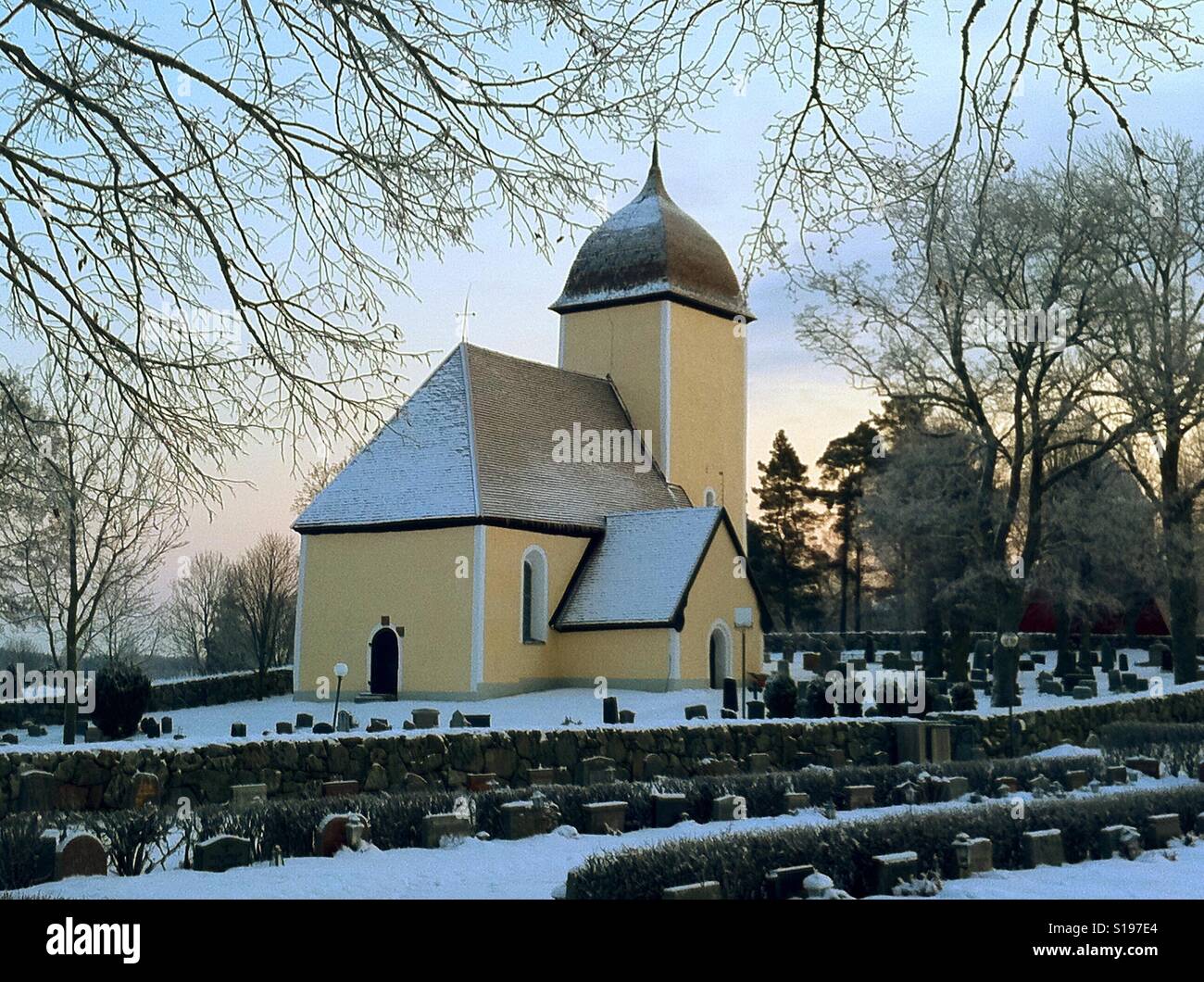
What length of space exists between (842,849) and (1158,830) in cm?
356

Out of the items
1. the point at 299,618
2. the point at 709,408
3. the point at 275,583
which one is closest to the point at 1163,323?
the point at 709,408

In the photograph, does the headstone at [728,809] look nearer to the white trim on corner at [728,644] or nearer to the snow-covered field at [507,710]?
the snow-covered field at [507,710]

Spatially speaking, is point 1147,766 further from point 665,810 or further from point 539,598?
point 539,598

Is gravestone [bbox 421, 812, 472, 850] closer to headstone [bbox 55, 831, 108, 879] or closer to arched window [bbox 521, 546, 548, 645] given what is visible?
headstone [bbox 55, 831, 108, 879]

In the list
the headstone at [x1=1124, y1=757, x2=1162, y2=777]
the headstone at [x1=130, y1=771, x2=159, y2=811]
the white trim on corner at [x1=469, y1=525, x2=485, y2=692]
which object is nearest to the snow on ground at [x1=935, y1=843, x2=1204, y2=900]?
the headstone at [x1=1124, y1=757, x2=1162, y2=777]

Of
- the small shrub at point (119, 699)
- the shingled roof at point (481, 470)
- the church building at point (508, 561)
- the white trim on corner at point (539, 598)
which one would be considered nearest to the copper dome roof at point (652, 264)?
the church building at point (508, 561)

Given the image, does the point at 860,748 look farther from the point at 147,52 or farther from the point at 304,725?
the point at 147,52

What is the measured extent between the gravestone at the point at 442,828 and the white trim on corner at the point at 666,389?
2511 cm

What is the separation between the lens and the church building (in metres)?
28.3

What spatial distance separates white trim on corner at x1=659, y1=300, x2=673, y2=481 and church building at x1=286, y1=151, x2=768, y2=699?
103cm

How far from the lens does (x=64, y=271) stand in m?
9.09

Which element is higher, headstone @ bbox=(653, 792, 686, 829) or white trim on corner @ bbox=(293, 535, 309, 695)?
white trim on corner @ bbox=(293, 535, 309, 695)
